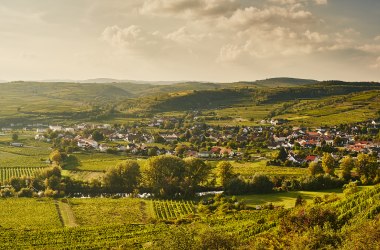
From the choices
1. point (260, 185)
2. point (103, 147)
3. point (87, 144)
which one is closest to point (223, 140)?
point (103, 147)

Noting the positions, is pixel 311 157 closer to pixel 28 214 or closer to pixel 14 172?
pixel 28 214

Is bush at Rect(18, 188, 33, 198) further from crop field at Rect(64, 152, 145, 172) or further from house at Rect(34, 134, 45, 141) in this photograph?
house at Rect(34, 134, 45, 141)

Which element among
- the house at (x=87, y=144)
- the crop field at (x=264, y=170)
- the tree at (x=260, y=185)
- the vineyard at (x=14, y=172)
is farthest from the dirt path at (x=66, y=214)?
the house at (x=87, y=144)

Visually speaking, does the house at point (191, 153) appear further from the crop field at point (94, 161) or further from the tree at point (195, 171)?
the tree at point (195, 171)

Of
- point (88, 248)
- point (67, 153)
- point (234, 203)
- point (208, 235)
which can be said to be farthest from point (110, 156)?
point (208, 235)

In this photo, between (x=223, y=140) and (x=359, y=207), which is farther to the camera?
(x=223, y=140)

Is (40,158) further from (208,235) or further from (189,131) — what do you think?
(208,235)

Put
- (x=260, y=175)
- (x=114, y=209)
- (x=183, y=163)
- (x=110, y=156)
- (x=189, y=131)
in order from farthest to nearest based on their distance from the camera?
(x=189, y=131), (x=110, y=156), (x=183, y=163), (x=260, y=175), (x=114, y=209)
